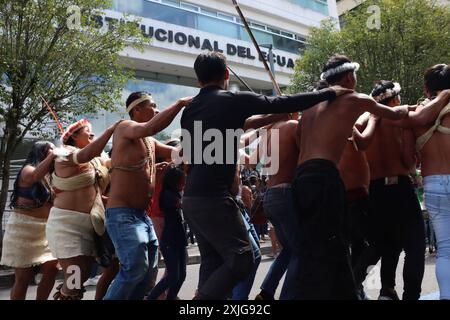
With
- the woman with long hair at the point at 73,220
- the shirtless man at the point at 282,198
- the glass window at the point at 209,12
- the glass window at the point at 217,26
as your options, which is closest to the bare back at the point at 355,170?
the shirtless man at the point at 282,198

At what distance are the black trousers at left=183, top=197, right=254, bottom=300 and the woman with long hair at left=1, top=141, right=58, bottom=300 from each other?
6.41 feet

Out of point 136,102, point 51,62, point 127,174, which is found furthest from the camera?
point 51,62

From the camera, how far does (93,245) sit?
383cm

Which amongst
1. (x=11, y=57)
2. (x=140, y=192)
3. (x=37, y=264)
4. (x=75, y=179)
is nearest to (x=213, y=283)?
(x=140, y=192)

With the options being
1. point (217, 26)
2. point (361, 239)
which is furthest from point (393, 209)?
point (217, 26)

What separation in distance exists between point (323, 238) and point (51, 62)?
6.94 m

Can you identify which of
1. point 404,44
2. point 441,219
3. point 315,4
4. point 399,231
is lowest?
point 399,231

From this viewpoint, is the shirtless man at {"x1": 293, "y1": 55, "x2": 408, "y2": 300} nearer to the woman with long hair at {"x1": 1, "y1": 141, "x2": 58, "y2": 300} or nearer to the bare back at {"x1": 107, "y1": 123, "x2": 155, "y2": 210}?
the bare back at {"x1": 107, "y1": 123, "x2": 155, "y2": 210}

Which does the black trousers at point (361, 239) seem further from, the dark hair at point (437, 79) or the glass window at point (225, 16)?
the glass window at point (225, 16)

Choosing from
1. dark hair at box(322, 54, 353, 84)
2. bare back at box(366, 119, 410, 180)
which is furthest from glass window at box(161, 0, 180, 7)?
dark hair at box(322, 54, 353, 84)

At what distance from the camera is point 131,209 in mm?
3301

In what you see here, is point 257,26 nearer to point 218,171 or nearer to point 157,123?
point 157,123

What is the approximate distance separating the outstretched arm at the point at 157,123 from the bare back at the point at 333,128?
31.4 inches
